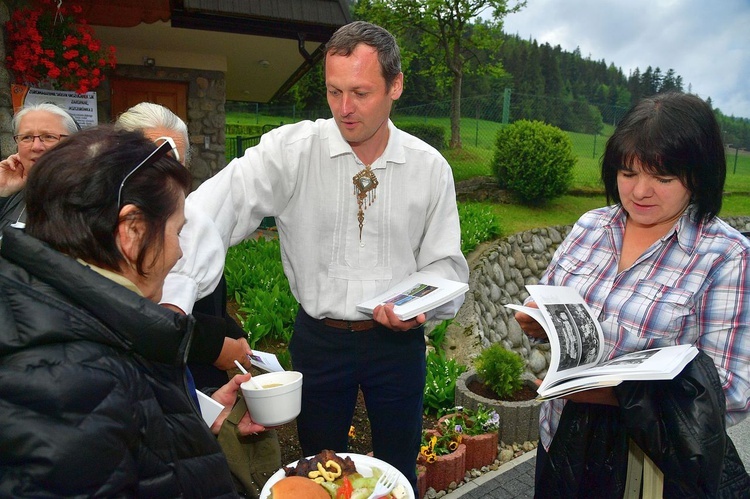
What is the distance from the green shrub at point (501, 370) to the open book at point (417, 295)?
7.11 ft

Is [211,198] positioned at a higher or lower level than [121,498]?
higher

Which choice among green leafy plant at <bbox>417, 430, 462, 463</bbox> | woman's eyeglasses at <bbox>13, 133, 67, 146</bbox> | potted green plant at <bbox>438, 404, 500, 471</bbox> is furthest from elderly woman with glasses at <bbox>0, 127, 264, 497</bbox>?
potted green plant at <bbox>438, 404, 500, 471</bbox>

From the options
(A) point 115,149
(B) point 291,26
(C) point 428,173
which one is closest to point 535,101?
(B) point 291,26

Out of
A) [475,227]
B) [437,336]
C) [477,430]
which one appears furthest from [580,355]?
[475,227]

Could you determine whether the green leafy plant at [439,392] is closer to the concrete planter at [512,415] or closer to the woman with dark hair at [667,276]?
the concrete planter at [512,415]

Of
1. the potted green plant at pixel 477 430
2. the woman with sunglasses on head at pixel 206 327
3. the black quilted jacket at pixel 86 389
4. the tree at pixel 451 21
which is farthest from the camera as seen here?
the tree at pixel 451 21

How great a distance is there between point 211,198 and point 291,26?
19.4 feet

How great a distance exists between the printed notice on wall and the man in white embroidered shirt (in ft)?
13.0

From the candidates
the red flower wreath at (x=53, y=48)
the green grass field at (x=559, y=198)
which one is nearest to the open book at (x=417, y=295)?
the red flower wreath at (x=53, y=48)

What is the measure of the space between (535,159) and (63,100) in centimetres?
908

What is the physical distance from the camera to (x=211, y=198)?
2.08m

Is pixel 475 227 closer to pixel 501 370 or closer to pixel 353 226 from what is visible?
pixel 501 370

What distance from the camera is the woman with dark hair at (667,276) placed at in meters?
1.70

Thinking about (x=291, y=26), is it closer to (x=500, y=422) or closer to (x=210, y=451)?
(x=500, y=422)
